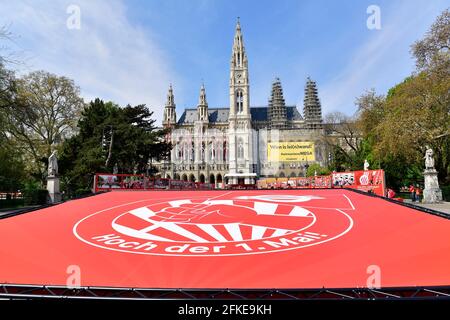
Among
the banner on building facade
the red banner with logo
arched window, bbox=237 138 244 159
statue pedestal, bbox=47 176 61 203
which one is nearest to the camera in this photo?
the red banner with logo

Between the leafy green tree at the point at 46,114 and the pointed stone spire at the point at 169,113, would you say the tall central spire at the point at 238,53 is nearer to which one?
the pointed stone spire at the point at 169,113

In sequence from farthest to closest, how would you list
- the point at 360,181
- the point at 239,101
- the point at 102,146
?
the point at 239,101 < the point at 102,146 < the point at 360,181

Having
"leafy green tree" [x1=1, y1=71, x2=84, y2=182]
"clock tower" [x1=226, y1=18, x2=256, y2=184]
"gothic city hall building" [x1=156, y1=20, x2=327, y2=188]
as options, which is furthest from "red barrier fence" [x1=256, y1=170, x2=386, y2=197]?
"clock tower" [x1=226, y1=18, x2=256, y2=184]

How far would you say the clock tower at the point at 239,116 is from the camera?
3329 inches

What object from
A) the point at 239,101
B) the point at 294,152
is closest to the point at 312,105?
the point at 239,101

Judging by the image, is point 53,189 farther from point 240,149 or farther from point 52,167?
point 240,149

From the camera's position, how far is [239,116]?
90.4m

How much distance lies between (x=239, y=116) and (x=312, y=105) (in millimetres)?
24788

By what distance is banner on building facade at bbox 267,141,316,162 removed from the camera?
67500 mm

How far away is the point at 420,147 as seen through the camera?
2917cm

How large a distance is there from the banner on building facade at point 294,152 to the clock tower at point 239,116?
11201 mm

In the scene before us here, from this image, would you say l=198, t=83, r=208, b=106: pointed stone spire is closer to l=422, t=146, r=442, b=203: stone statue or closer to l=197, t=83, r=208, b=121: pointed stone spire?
l=197, t=83, r=208, b=121: pointed stone spire
